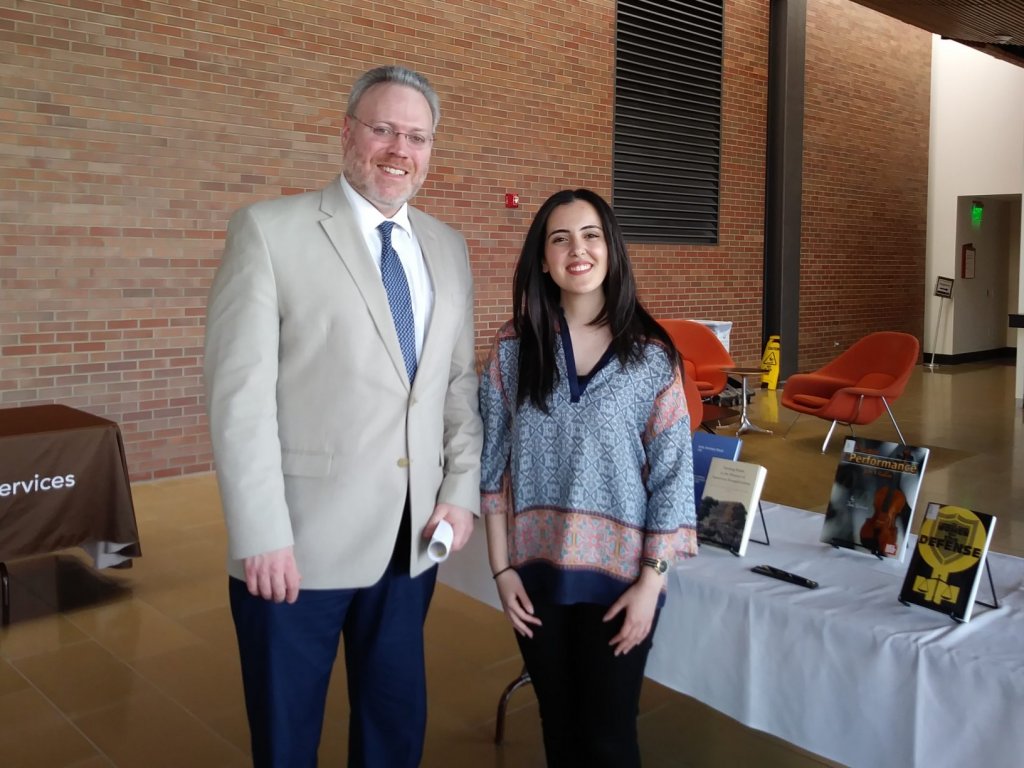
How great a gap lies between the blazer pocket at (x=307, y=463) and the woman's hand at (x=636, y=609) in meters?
0.59

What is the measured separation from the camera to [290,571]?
1651mm

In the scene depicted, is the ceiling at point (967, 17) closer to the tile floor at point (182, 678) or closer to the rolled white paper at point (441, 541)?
the tile floor at point (182, 678)

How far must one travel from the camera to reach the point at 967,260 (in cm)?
1341

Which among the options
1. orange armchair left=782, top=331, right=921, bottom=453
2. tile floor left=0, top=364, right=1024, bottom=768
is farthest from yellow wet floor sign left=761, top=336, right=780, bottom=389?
tile floor left=0, top=364, right=1024, bottom=768

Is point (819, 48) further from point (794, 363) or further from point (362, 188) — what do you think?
point (362, 188)

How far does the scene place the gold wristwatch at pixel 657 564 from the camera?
1687mm

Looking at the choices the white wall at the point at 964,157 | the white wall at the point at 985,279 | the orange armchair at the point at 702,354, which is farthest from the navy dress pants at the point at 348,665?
the white wall at the point at 985,279

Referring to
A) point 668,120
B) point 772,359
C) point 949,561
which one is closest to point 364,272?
point 949,561

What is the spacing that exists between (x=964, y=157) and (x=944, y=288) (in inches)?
72.9

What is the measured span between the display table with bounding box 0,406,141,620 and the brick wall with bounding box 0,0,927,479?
5.41 ft

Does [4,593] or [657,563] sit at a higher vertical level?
[657,563]

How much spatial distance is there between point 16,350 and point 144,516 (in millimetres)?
1276

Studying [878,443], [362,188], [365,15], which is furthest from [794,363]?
[362,188]

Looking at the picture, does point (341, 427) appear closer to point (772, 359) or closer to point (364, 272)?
point (364, 272)
